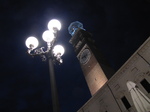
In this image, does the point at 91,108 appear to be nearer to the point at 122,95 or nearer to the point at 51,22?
the point at 122,95

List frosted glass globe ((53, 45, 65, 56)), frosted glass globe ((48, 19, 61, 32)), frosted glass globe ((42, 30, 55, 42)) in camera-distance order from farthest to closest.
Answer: frosted glass globe ((53, 45, 65, 56)) < frosted glass globe ((48, 19, 61, 32)) < frosted glass globe ((42, 30, 55, 42))

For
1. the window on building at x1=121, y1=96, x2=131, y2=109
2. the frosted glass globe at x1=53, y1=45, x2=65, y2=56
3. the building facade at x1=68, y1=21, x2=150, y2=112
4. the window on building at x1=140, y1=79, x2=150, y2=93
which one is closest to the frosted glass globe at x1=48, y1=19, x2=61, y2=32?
the frosted glass globe at x1=53, y1=45, x2=65, y2=56

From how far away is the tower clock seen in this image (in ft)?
85.7

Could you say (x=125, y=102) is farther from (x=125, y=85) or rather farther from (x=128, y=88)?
(x=128, y=88)

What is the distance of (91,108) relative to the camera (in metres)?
A: 19.5

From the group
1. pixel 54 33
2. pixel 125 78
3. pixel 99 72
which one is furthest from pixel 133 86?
pixel 99 72

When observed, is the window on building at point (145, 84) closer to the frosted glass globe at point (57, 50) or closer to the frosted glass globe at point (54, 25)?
the frosted glass globe at point (57, 50)

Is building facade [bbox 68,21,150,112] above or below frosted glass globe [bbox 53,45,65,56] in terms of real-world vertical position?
above

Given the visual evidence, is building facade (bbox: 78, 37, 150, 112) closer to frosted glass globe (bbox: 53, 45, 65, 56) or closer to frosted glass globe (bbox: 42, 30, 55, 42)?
frosted glass globe (bbox: 53, 45, 65, 56)

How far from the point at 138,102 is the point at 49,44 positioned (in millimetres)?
8125

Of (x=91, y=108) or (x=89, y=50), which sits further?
(x=89, y=50)

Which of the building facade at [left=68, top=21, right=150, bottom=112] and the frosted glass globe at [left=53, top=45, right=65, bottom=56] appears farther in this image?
the building facade at [left=68, top=21, right=150, bottom=112]

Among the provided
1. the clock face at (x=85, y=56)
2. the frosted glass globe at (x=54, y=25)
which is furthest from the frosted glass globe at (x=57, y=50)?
the clock face at (x=85, y=56)

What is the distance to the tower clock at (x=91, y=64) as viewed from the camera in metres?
26.1
